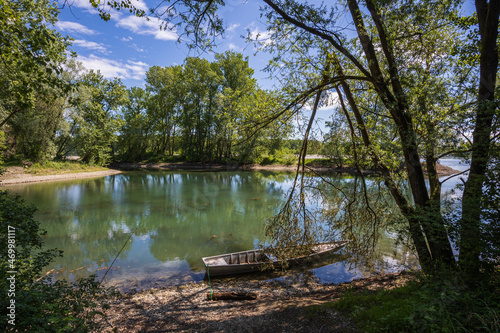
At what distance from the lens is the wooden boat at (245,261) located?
8016mm

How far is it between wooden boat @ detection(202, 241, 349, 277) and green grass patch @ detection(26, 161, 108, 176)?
28.9m

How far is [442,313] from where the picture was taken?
8.71 feet

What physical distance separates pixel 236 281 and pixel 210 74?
38.3 meters

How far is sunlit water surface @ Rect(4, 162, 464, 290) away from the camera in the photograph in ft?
27.3

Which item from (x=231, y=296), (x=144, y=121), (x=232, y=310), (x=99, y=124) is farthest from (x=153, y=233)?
(x=144, y=121)

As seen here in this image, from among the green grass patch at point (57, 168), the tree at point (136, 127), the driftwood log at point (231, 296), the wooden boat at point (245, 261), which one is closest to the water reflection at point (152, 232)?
the wooden boat at point (245, 261)

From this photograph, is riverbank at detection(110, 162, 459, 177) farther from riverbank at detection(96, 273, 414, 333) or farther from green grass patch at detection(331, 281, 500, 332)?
green grass patch at detection(331, 281, 500, 332)

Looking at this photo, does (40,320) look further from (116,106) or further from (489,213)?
(116,106)

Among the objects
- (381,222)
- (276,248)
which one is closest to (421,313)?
(276,248)

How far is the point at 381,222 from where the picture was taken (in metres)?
6.16

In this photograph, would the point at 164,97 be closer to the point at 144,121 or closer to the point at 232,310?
the point at 144,121

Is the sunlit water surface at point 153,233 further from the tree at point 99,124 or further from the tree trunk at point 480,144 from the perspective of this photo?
the tree at point 99,124

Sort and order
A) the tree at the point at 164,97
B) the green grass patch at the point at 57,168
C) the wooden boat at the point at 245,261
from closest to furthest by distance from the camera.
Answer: the wooden boat at the point at 245,261
the green grass patch at the point at 57,168
the tree at the point at 164,97

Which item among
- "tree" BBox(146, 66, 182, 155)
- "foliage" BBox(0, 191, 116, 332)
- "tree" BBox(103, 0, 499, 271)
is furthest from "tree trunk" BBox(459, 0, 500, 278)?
"tree" BBox(146, 66, 182, 155)
